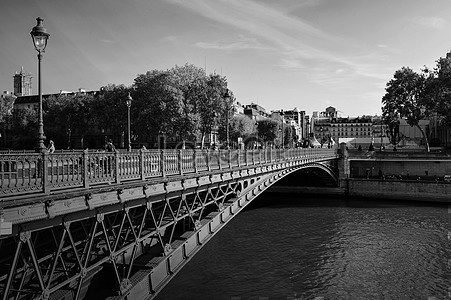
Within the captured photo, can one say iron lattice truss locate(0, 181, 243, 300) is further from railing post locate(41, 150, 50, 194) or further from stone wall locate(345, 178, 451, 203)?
stone wall locate(345, 178, 451, 203)

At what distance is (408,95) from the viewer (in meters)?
66.2

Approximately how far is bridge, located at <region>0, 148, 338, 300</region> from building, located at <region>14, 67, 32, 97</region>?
371 ft

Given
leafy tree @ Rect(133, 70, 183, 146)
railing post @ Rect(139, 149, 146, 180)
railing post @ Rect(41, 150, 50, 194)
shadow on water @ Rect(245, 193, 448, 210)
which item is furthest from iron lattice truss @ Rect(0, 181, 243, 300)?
shadow on water @ Rect(245, 193, 448, 210)

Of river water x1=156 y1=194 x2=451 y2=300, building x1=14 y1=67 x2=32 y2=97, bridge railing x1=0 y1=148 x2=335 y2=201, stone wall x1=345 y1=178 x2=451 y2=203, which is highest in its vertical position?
building x1=14 y1=67 x2=32 y2=97

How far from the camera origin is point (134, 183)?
11.3 meters

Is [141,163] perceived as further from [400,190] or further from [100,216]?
[400,190]

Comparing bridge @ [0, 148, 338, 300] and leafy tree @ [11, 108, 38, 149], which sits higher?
leafy tree @ [11, 108, 38, 149]

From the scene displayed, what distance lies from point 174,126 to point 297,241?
22040mm

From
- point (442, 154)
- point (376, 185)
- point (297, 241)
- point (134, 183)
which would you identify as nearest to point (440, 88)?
point (442, 154)

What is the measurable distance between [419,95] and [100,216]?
66144 mm

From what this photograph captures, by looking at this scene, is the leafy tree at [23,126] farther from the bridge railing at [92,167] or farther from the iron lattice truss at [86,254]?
the iron lattice truss at [86,254]

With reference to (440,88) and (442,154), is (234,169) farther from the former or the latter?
(440,88)

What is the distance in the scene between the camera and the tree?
64.9 metres

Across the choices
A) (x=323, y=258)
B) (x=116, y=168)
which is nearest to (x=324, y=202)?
(x=323, y=258)
